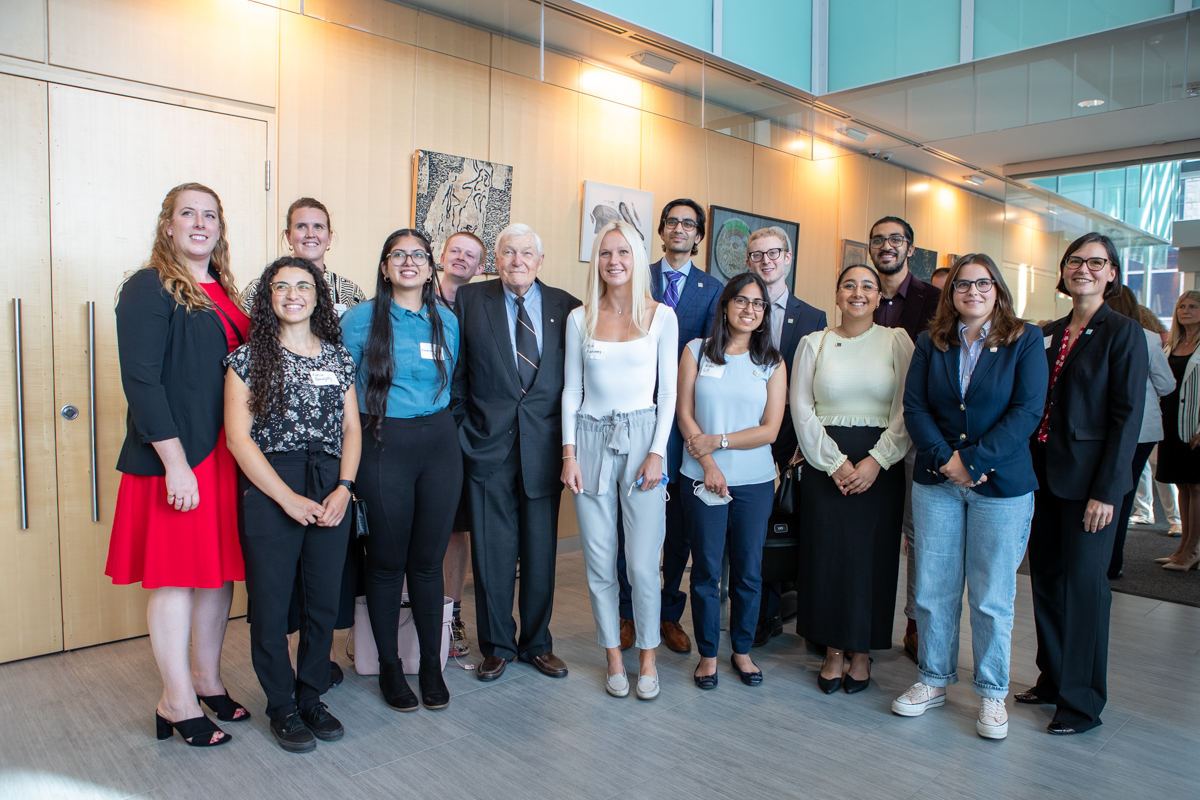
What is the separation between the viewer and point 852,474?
3141mm

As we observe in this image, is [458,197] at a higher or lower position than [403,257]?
higher

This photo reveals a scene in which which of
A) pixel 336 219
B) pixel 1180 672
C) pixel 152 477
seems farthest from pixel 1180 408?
pixel 152 477

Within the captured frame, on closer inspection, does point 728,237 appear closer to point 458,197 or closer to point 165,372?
point 458,197

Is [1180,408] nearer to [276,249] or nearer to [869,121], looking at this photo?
[869,121]

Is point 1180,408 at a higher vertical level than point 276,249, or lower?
lower

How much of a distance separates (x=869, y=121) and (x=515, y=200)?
10.7 feet

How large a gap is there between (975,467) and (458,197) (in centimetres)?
328

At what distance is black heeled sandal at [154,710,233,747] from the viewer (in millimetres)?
2691

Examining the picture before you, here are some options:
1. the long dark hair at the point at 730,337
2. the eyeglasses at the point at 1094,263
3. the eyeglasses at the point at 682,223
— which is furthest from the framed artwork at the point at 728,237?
the eyeglasses at the point at 1094,263

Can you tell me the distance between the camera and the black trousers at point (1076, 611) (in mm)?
2885

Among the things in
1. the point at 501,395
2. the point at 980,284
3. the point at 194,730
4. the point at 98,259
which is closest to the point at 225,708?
the point at 194,730

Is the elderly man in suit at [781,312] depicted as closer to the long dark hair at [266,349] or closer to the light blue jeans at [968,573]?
the light blue jeans at [968,573]

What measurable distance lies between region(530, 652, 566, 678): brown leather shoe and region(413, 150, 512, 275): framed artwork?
2437mm

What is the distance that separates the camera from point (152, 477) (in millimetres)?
2611
